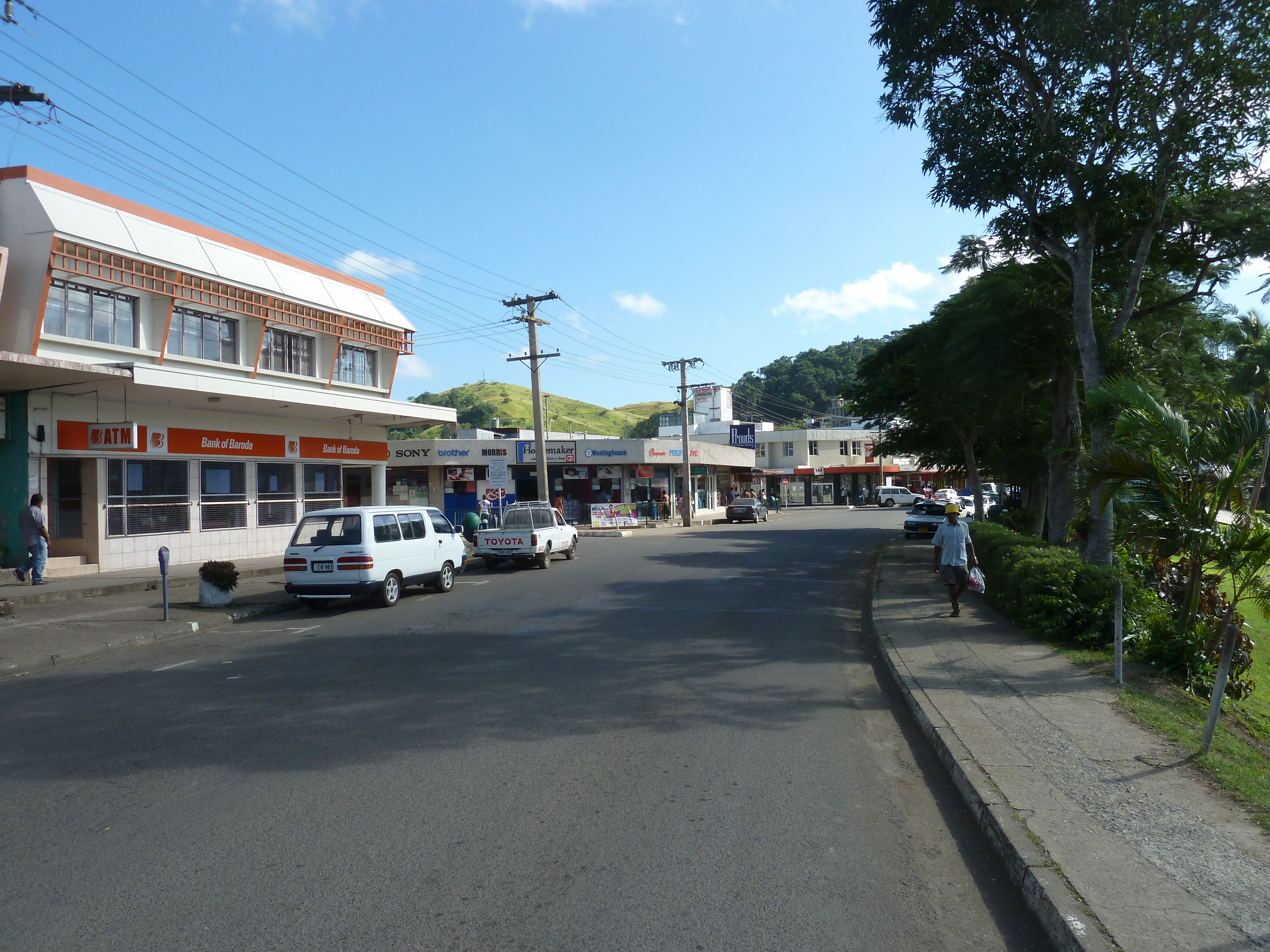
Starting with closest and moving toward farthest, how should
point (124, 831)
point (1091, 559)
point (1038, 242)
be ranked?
1. point (124, 831)
2. point (1091, 559)
3. point (1038, 242)

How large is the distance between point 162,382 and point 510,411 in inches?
→ 5514

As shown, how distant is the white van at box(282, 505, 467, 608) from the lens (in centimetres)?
1520

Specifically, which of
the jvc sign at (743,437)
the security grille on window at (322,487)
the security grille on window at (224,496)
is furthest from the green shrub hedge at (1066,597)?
the jvc sign at (743,437)

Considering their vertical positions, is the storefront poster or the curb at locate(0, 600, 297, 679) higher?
the storefront poster

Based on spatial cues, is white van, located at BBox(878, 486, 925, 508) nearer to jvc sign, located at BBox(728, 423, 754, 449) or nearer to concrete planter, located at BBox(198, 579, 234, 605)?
jvc sign, located at BBox(728, 423, 754, 449)

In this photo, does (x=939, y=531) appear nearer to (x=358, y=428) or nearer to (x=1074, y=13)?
(x=1074, y=13)

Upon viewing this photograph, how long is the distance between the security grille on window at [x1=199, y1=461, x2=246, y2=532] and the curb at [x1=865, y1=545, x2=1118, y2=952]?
69.9ft

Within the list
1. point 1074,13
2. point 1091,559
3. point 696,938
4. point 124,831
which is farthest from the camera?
point 1091,559

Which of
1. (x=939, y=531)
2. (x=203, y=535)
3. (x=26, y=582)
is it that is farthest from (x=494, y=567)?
(x=939, y=531)

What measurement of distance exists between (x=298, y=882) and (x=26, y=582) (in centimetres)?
1719

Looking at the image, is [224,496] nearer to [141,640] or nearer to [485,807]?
[141,640]

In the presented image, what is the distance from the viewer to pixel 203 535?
76.9 feet

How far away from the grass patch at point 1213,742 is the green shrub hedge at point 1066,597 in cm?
173

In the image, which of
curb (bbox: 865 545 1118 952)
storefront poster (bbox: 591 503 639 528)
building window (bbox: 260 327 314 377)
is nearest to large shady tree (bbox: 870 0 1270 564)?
curb (bbox: 865 545 1118 952)
